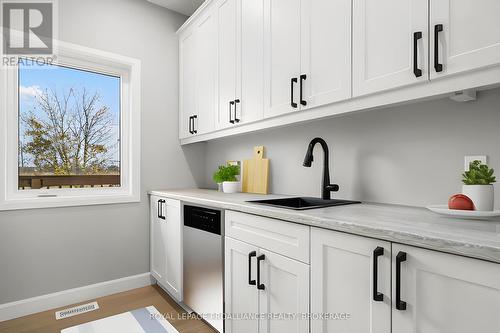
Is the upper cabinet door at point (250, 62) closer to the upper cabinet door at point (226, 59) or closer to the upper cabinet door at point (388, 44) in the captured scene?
the upper cabinet door at point (226, 59)

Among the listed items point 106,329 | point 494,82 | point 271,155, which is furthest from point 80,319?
point 494,82

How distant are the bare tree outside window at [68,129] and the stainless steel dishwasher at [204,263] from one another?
1.12 m

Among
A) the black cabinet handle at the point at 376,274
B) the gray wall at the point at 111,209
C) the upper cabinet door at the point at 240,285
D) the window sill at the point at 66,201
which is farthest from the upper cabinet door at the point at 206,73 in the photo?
the black cabinet handle at the point at 376,274

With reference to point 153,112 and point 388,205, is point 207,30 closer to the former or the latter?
point 153,112

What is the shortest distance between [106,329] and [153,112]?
6.14 feet

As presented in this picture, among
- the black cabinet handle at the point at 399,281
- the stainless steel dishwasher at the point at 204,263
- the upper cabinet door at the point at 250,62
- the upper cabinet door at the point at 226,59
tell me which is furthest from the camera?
the upper cabinet door at the point at 226,59

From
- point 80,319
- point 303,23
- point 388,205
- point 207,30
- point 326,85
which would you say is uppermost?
point 207,30

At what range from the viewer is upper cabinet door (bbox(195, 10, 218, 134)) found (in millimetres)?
2492

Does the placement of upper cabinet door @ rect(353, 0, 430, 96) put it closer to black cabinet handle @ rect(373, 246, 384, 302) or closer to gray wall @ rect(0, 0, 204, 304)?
black cabinet handle @ rect(373, 246, 384, 302)

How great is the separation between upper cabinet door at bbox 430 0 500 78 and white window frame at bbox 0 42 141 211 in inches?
96.6

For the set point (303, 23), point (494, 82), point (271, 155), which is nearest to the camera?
point (494, 82)

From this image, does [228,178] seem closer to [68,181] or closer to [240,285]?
[240,285]

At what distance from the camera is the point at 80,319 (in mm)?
2227

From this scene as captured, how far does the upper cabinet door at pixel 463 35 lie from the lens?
1022 mm
